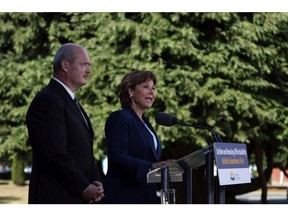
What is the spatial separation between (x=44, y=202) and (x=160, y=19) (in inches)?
480

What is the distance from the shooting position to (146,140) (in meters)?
4.59

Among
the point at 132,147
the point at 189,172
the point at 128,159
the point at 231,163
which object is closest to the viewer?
the point at 231,163

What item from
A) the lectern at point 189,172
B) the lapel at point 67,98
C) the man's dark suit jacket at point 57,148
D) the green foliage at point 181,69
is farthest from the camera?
the green foliage at point 181,69

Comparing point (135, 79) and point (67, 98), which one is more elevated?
point (135, 79)

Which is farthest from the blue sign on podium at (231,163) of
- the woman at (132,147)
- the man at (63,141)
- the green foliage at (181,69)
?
the green foliage at (181,69)

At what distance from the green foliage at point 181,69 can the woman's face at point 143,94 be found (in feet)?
34.8

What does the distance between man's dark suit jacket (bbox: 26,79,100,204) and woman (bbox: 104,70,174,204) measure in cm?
33

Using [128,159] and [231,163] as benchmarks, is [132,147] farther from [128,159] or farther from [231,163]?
[231,163]

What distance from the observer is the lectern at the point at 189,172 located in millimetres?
3703

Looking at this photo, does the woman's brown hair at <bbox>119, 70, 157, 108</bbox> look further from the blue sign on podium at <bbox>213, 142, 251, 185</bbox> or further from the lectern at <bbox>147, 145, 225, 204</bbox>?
the blue sign on podium at <bbox>213, 142, 251, 185</bbox>

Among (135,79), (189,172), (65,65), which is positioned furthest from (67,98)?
(189,172)

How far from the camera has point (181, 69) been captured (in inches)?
628

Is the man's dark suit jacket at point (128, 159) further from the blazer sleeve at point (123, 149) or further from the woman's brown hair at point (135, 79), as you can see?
the woman's brown hair at point (135, 79)

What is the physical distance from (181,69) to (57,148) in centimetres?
1223
